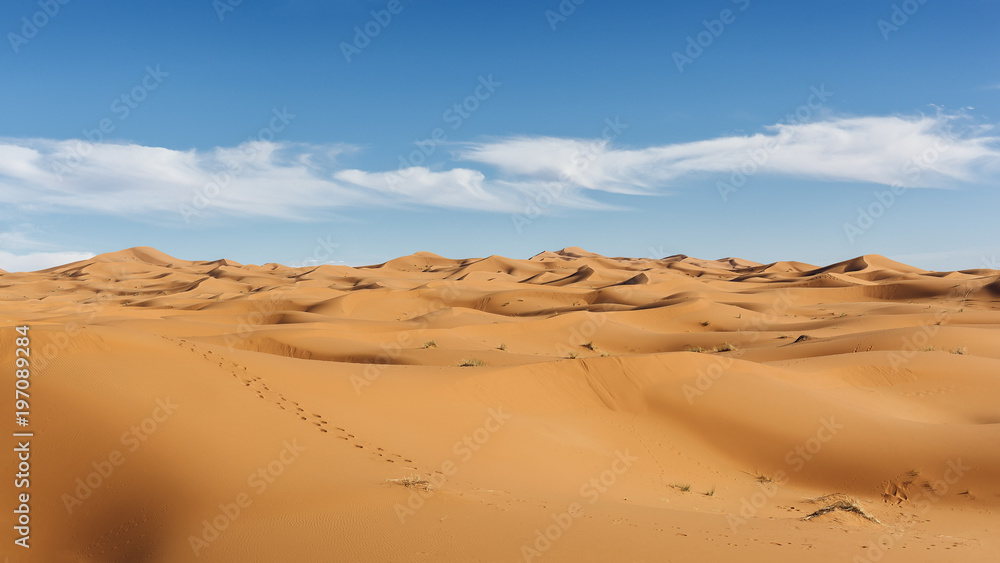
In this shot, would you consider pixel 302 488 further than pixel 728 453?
No

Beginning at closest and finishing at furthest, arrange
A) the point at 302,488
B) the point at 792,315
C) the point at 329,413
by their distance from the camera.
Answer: the point at 302,488
the point at 329,413
the point at 792,315

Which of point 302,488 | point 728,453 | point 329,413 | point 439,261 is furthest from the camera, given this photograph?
point 439,261

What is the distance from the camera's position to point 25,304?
132ft

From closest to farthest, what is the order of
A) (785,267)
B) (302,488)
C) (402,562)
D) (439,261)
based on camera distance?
(402,562)
(302,488)
(785,267)
(439,261)

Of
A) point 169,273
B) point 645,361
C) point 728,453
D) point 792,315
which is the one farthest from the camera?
point 169,273

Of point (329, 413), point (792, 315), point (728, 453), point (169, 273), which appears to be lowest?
point (728, 453)

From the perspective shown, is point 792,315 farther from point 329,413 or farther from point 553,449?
point 329,413

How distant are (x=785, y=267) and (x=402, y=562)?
98572 millimetres

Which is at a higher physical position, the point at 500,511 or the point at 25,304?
the point at 25,304

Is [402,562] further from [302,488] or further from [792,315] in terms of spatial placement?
[792,315]

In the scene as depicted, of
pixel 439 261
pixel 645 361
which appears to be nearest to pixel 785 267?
pixel 439 261

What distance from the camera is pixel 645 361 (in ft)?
48.2

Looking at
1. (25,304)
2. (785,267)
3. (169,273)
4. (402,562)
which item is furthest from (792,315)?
(169,273)

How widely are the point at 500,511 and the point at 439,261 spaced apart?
9619cm
